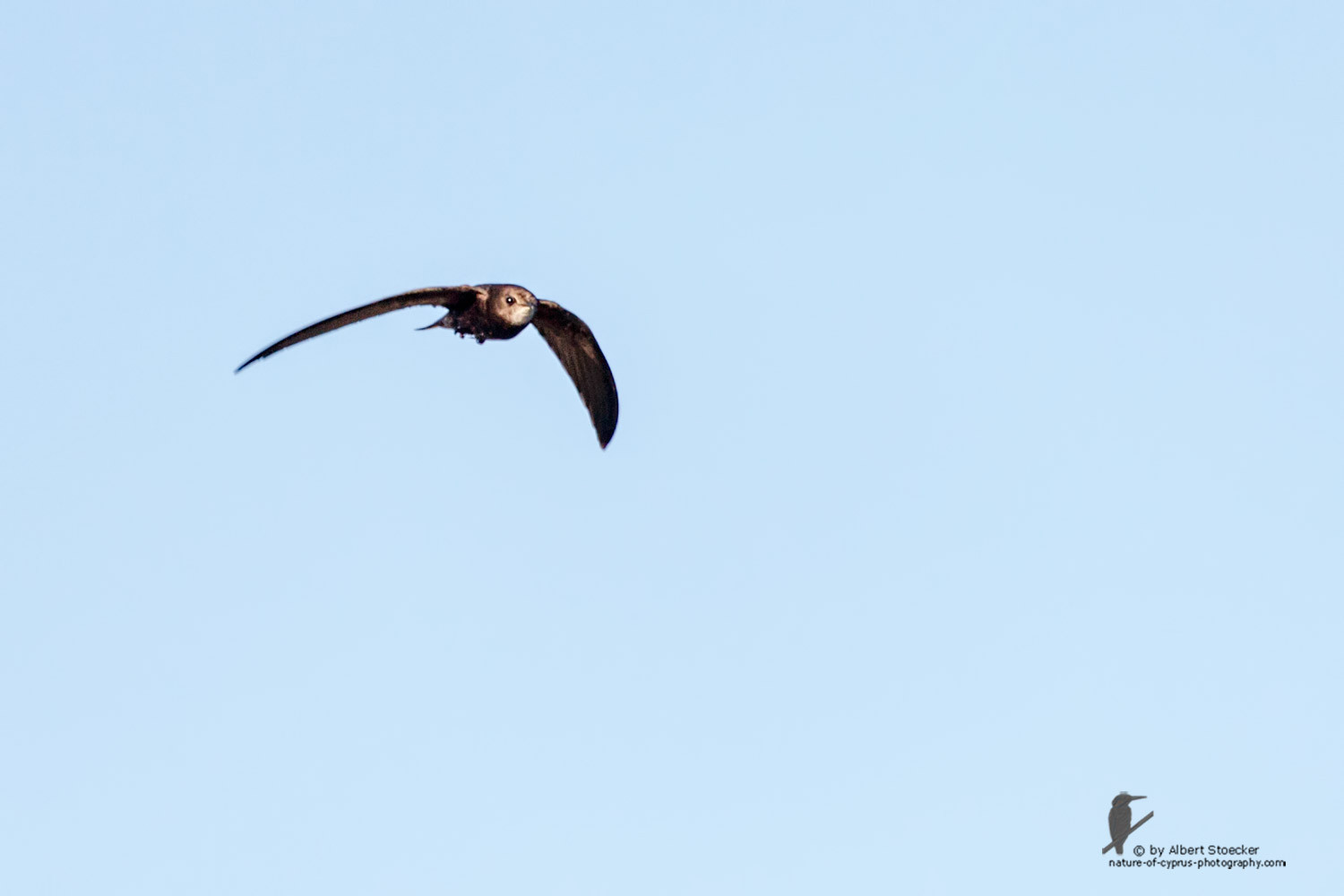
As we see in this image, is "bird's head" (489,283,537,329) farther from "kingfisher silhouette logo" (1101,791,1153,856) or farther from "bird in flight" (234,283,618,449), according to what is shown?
"kingfisher silhouette logo" (1101,791,1153,856)

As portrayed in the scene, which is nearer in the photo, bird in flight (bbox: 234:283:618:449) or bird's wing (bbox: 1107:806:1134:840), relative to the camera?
bird in flight (bbox: 234:283:618:449)

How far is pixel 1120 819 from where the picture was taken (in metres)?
33.1

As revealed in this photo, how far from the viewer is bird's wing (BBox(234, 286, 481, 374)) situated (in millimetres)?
22500

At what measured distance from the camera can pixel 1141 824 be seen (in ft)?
109

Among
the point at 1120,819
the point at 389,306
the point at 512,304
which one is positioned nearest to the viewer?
the point at 389,306

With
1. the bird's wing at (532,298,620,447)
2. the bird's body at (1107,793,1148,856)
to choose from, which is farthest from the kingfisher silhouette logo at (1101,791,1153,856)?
the bird's wing at (532,298,620,447)

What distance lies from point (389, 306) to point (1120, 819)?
1804 centimetres

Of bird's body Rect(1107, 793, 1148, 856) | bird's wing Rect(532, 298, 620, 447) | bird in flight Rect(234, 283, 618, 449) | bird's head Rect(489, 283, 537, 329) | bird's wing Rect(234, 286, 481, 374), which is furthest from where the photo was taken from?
bird's body Rect(1107, 793, 1148, 856)

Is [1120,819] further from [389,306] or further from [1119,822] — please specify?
[389,306]

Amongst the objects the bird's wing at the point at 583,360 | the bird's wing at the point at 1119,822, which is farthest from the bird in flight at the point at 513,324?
the bird's wing at the point at 1119,822

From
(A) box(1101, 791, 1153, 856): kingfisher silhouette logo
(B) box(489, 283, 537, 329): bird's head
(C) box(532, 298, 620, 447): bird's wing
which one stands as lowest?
(A) box(1101, 791, 1153, 856): kingfisher silhouette logo

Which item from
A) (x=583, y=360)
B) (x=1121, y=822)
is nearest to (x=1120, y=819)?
(x=1121, y=822)

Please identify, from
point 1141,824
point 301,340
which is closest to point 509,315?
point 301,340

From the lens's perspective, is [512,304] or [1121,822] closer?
[512,304]
